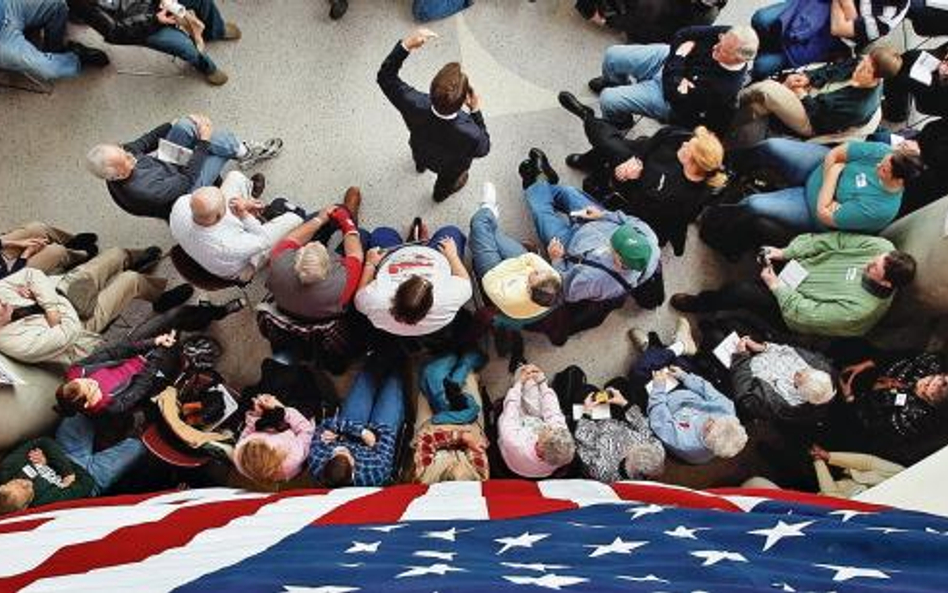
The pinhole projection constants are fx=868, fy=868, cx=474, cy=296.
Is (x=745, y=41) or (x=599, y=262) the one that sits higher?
(x=745, y=41)

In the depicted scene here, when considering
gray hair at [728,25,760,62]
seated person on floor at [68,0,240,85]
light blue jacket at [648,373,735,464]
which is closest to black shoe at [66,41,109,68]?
seated person on floor at [68,0,240,85]

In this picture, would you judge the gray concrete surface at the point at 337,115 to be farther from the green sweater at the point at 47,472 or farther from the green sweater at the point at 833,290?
the green sweater at the point at 47,472

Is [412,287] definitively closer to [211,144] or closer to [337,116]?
Result: [211,144]

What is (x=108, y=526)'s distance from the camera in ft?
10.4

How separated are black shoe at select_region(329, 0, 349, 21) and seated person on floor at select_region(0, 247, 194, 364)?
1.71 m

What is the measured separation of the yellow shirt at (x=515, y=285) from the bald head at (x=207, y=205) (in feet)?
4.22

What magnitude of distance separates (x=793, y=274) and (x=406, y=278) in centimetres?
193

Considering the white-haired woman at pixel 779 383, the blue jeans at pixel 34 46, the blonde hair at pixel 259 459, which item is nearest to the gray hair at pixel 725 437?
the white-haired woman at pixel 779 383

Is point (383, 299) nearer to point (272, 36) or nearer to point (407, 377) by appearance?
point (407, 377)

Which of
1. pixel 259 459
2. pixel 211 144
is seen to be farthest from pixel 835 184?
pixel 211 144

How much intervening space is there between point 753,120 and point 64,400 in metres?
3.68

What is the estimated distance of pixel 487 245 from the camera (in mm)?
4418

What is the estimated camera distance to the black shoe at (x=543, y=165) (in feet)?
16.0

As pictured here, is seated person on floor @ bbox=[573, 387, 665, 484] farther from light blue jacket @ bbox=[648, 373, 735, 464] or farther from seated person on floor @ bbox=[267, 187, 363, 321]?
seated person on floor @ bbox=[267, 187, 363, 321]
